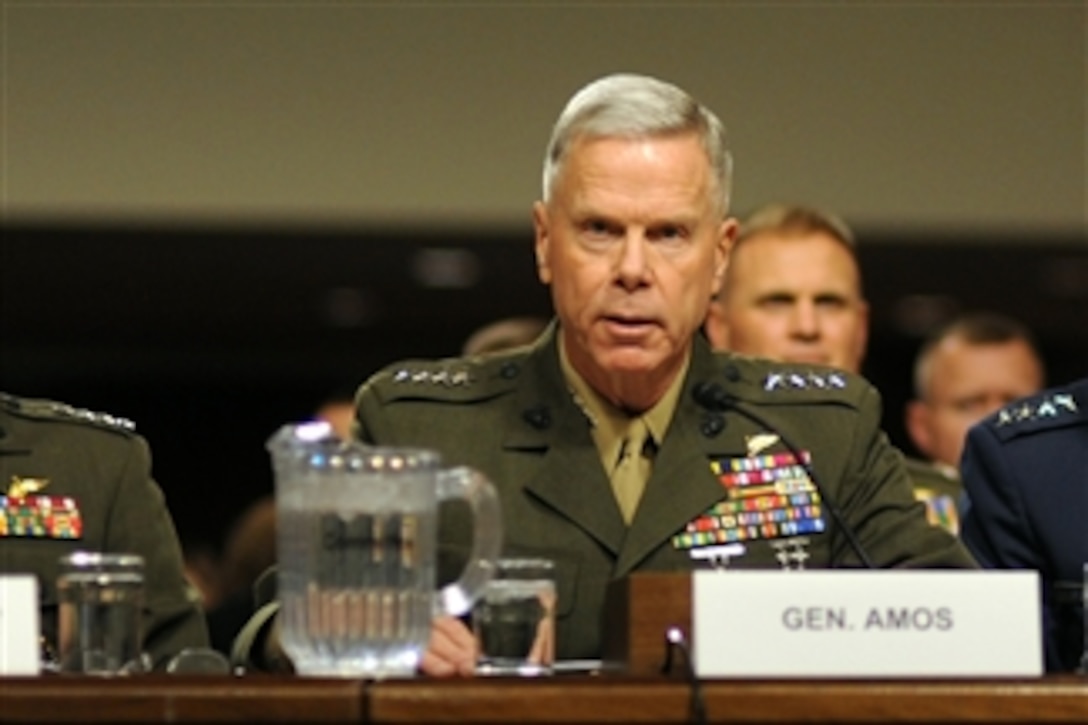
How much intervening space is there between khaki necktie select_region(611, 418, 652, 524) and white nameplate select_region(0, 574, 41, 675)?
1.03m

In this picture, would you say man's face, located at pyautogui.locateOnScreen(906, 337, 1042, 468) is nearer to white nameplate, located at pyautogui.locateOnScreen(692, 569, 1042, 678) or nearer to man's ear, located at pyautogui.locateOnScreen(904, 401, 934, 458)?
man's ear, located at pyautogui.locateOnScreen(904, 401, 934, 458)

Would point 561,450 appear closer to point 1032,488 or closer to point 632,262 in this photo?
point 632,262

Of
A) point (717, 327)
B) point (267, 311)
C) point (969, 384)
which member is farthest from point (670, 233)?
point (267, 311)

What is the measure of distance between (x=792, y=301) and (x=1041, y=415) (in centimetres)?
131

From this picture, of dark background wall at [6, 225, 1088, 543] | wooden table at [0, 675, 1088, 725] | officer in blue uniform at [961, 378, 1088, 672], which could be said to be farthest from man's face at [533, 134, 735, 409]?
dark background wall at [6, 225, 1088, 543]

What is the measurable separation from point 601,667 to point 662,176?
0.74 m

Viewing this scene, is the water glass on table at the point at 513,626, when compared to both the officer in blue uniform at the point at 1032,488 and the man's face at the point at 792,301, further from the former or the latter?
the man's face at the point at 792,301

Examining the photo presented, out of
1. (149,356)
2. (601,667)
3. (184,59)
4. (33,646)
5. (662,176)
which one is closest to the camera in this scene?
(33,646)

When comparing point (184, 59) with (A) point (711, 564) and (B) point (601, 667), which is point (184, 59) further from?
(B) point (601, 667)

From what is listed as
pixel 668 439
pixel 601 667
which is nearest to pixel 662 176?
pixel 668 439

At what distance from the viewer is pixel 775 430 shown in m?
2.91

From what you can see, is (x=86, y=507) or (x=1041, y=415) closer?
(x=86, y=507)

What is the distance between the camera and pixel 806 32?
7.01 metres

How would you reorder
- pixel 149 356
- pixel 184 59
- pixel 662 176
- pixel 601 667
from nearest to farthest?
pixel 601 667 < pixel 662 176 < pixel 184 59 < pixel 149 356
